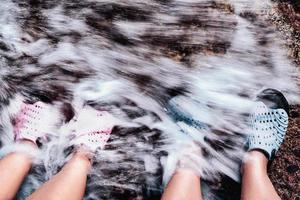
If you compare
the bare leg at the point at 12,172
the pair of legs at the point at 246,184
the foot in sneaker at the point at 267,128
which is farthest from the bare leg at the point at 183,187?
the bare leg at the point at 12,172

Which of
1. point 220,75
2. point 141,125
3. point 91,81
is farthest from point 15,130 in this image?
point 220,75

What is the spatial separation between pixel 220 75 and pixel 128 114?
2.44ft

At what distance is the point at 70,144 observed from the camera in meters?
3.19

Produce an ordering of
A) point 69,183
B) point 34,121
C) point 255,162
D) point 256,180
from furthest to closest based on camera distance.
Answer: point 34,121 → point 255,162 → point 256,180 → point 69,183

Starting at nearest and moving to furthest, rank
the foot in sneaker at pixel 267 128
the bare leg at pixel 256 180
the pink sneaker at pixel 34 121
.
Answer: the bare leg at pixel 256 180, the foot in sneaker at pixel 267 128, the pink sneaker at pixel 34 121

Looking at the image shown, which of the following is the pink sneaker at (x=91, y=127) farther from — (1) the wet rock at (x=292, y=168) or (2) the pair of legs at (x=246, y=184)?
(1) the wet rock at (x=292, y=168)

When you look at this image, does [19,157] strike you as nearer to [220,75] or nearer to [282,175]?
[220,75]

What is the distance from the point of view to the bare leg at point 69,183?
2549 millimetres

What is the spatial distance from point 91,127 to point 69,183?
1.85ft

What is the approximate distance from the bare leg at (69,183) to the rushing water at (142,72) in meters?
0.34

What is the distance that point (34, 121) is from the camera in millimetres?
3182

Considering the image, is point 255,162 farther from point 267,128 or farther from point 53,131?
point 53,131

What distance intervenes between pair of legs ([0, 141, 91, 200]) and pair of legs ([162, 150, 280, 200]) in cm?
55

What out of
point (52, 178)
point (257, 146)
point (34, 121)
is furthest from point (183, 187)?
point (34, 121)
